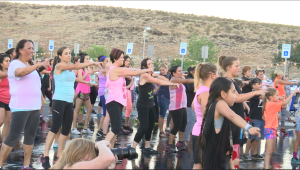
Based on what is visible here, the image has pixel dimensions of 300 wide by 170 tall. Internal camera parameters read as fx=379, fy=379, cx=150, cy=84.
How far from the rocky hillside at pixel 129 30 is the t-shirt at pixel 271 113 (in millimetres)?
39496

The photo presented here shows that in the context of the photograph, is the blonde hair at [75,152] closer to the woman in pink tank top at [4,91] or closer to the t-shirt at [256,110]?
the woman in pink tank top at [4,91]

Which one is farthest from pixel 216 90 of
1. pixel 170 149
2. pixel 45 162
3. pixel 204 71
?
pixel 170 149

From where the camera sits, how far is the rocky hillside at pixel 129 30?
171 ft

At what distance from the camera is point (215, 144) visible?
3994 millimetres

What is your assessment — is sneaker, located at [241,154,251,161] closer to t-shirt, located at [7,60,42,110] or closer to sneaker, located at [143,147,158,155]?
sneaker, located at [143,147,158,155]

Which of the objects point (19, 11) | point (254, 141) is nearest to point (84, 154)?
point (254, 141)

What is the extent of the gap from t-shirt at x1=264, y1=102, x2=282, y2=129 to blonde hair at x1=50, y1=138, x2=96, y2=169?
4.59 m

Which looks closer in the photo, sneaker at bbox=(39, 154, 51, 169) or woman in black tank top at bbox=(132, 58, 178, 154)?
sneaker at bbox=(39, 154, 51, 169)

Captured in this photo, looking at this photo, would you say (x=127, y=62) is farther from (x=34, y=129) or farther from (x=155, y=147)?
(x=34, y=129)

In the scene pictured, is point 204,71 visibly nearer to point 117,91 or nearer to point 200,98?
point 200,98

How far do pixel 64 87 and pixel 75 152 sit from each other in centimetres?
381

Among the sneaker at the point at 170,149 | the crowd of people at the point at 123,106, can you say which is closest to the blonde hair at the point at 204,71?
the crowd of people at the point at 123,106

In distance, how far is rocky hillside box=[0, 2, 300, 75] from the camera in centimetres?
5206

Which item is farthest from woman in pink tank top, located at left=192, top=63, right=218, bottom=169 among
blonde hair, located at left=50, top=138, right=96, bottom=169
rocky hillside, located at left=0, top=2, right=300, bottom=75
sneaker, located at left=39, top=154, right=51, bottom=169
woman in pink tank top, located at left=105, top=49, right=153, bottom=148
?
rocky hillside, located at left=0, top=2, right=300, bottom=75
